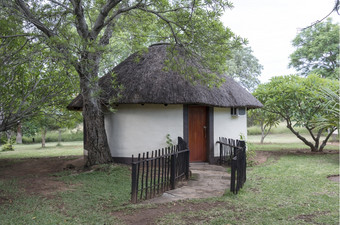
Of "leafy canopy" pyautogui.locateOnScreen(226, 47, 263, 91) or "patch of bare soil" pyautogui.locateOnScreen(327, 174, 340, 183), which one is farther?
"leafy canopy" pyautogui.locateOnScreen(226, 47, 263, 91)

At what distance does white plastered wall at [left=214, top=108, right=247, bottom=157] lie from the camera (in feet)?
35.7

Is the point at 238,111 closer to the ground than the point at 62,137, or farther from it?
farther from it

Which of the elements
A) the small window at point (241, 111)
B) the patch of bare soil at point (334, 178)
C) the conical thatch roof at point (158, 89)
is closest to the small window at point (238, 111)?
the small window at point (241, 111)

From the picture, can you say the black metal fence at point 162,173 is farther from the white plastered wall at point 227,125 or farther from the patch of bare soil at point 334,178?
the patch of bare soil at point 334,178

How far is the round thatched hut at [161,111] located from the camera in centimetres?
974

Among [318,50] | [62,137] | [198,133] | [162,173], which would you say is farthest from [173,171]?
[62,137]

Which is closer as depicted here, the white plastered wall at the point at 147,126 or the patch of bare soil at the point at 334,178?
the patch of bare soil at the point at 334,178

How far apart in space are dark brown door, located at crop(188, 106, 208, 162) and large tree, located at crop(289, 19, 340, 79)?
16862 millimetres

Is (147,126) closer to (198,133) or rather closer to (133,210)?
(198,133)

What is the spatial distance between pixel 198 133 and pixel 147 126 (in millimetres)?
1972

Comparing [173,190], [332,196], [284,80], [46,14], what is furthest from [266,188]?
[284,80]

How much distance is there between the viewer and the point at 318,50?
24.4 m

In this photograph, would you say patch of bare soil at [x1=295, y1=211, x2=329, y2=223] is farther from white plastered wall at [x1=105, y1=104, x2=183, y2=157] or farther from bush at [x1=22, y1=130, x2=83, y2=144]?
bush at [x1=22, y1=130, x2=83, y2=144]

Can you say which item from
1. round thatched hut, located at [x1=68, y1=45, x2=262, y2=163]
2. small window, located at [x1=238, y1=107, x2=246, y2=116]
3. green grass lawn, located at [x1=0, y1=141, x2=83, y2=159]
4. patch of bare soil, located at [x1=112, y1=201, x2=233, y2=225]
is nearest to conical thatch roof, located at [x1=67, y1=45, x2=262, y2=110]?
round thatched hut, located at [x1=68, y1=45, x2=262, y2=163]
